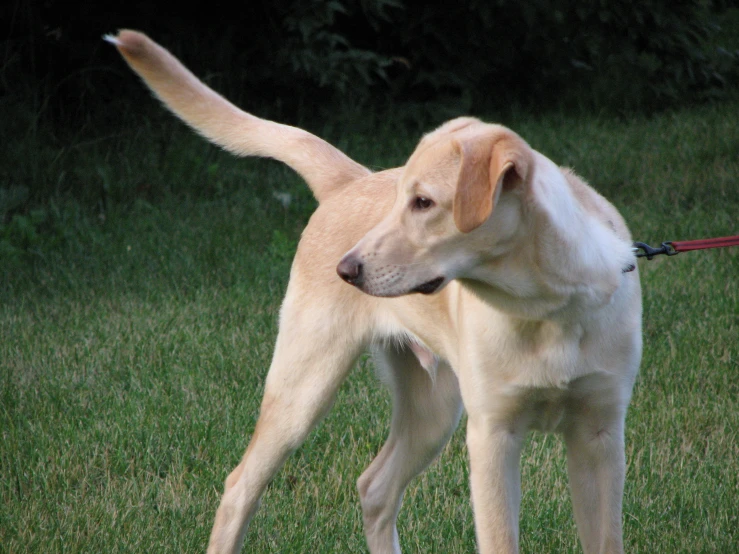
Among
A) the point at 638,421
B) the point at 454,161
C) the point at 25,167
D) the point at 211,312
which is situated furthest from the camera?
the point at 25,167

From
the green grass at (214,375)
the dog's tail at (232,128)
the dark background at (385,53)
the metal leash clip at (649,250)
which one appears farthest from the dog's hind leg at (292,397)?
the dark background at (385,53)

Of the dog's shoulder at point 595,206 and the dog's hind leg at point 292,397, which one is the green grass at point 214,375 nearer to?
the dog's hind leg at point 292,397

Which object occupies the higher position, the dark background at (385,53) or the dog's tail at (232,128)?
the dog's tail at (232,128)

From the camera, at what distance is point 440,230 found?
2.42 meters

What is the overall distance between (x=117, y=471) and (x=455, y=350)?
1.58 metres

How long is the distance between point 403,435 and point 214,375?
1.38m

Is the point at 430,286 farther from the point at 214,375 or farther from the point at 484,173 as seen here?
the point at 214,375

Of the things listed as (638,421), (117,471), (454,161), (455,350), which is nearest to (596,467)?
(455,350)

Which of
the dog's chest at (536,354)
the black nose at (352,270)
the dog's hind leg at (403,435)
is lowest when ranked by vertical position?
the dog's hind leg at (403,435)

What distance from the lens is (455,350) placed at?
9.44ft

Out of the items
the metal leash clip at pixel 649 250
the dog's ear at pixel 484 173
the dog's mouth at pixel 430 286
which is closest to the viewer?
the dog's ear at pixel 484 173

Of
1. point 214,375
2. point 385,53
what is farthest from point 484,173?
point 385,53

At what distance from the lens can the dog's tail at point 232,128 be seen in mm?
3361

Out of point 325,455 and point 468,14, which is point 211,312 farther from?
point 468,14
